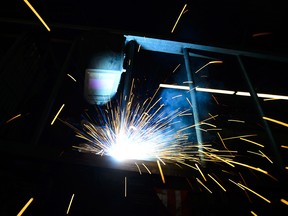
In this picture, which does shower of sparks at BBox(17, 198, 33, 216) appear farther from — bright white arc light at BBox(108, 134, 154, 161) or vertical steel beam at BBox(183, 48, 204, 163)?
vertical steel beam at BBox(183, 48, 204, 163)

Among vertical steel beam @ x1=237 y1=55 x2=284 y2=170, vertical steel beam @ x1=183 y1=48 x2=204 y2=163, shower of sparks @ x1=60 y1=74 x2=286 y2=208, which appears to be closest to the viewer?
vertical steel beam @ x1=237 y1=55 x2=284 y2=170

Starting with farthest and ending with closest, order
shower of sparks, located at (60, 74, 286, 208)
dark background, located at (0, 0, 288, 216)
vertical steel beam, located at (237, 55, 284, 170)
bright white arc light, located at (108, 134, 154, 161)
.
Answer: shower of sparks, located at (60, 74, 286, 208) → bright white arc light, located at (108, 134, 154, 161) → vertical steel beam, located at (237, 55, 284, 170) → dark background, located at (0, 0, 288, 216)

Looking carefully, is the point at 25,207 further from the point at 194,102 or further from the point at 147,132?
the point at 147,132

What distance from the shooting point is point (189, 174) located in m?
1.58

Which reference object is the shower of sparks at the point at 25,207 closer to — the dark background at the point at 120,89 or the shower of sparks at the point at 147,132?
the dark background at the point at 120,89

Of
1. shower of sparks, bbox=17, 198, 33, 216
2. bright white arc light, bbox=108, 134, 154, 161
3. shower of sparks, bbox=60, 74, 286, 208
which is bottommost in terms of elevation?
shower of sparks, bbox=17, 198, 33, 216

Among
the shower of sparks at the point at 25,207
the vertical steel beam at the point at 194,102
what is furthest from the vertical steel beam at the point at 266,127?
the shower of sparks at the point at 25,207

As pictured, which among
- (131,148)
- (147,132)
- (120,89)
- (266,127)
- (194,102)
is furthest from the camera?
(120,89)

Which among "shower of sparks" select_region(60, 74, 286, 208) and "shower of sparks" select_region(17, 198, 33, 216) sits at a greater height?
"shower of sparks" select_region(60, 74, 286, 208)

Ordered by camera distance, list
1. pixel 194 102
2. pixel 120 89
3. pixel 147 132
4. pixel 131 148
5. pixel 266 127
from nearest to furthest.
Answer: pixel 266 127, pixel 194 102, pixel 131 148, pixel 147 132, pixel 120 89

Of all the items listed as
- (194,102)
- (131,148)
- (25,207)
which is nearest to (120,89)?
(131,148)

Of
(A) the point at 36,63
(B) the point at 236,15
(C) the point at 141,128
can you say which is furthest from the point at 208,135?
(A) the point at 36,63

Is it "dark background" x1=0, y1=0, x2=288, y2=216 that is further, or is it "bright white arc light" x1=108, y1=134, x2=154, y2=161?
"bright white arc light" x1=108, y1=134, x2=154, y2=161

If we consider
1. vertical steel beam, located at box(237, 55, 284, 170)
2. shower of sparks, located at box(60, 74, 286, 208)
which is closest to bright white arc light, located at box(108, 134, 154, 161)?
shower of sparks, located at box(60, 74, 286, 208)
